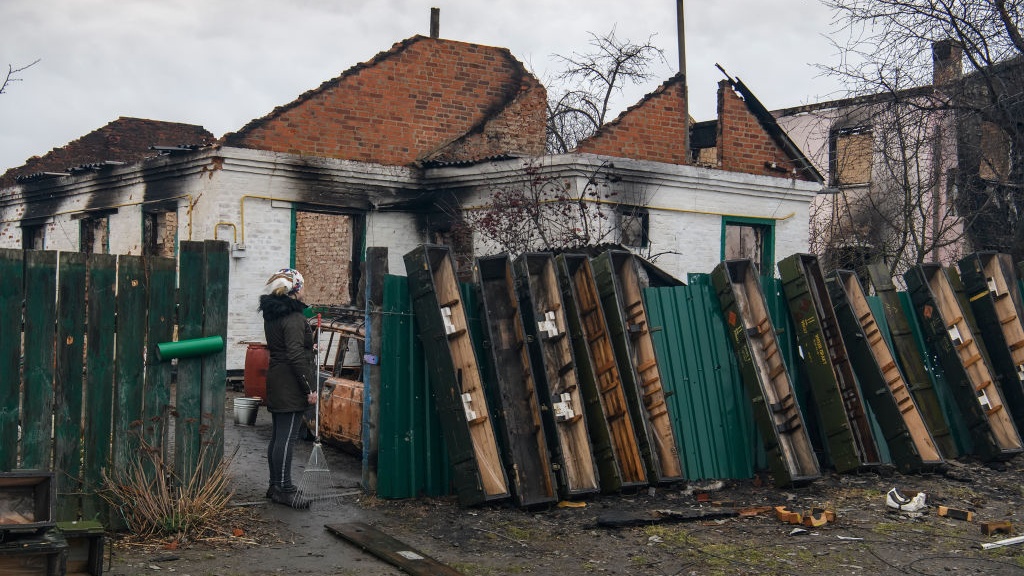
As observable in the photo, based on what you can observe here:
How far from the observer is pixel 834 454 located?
8344 mm

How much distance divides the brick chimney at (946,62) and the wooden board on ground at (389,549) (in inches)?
467

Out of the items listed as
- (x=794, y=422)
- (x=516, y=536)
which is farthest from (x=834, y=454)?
(x=516, y=536)

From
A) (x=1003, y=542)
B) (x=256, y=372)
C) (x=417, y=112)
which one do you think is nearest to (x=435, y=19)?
(x=417, y=112)

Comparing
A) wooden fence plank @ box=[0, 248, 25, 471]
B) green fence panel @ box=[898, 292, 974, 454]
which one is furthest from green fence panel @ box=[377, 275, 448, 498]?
green fence panel @ box=[898, 292, 974, 454]

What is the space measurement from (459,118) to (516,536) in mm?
12548

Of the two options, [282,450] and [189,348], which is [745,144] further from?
[189,348]

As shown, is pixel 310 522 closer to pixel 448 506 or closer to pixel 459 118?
pixel 448 506

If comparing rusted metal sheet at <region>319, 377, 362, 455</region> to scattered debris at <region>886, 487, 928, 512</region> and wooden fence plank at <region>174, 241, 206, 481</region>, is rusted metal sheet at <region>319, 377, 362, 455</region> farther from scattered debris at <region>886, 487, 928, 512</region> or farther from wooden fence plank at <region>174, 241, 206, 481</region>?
scattered debris at <region>886, 487, 928, 512</region>

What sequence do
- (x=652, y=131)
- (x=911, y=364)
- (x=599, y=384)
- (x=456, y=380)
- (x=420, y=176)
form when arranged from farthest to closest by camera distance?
(x=652, y=131) → (x=420, y=176) → (x=911, y=364) → (x=599, y=384) → (x=456, y=380)

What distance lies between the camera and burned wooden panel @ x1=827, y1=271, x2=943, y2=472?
8.60 metres

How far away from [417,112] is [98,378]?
11994mm

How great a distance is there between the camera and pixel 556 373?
772 centimetres

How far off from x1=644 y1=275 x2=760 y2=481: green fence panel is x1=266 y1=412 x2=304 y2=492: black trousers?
125 inches

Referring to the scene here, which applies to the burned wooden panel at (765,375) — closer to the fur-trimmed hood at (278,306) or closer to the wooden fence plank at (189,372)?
the fur-trimmed hood at (278,306)
